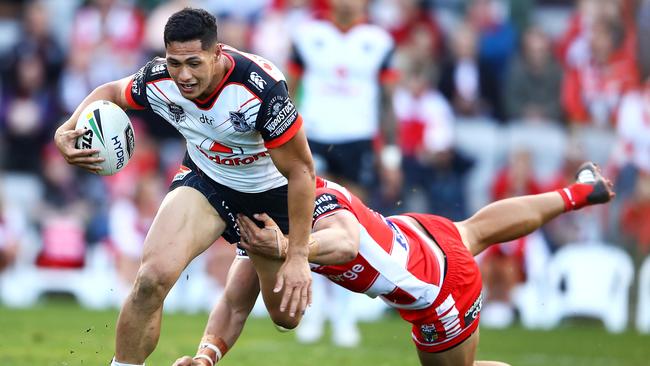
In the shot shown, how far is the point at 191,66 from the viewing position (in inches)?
288

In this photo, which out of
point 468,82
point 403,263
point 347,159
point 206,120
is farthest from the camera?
point 468,82

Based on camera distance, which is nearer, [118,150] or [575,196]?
[118,150]

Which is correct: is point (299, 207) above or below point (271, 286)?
above

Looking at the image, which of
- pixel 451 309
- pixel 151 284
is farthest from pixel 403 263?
pixel 151 284

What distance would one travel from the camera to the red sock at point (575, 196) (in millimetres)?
9242

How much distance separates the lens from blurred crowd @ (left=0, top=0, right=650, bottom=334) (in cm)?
1528

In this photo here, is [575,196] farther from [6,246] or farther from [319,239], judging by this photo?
[6,246]

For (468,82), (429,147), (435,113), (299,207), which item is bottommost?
(429,147)

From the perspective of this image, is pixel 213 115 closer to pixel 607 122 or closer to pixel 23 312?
pixel 23 312

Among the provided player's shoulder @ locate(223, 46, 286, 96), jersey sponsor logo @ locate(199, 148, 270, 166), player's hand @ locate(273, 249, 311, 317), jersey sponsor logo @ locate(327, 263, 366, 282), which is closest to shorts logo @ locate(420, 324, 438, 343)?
jersey sponsor logo @ locate(327, 263, 366, 282)

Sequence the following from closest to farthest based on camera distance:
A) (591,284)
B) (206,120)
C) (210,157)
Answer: (206,120) → (210,157) → (591,284)

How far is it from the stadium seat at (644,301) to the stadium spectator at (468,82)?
333cm

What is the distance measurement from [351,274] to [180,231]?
119 centimetres

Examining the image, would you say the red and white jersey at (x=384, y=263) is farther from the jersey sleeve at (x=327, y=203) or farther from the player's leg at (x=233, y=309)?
the player's leg at (x=233, y=309)
